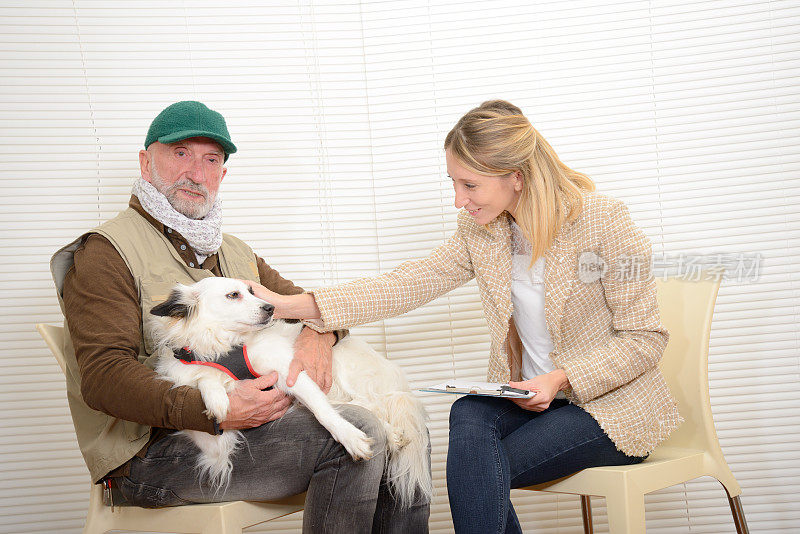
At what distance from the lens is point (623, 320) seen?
66.1 inches

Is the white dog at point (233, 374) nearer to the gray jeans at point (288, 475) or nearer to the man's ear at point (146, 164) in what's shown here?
the gray jeans at point (288, 475)

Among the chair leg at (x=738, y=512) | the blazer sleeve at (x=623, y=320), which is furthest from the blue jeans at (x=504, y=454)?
the chair leg at (x=738, y=512)

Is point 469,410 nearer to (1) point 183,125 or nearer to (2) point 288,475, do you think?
(2) point 288,475

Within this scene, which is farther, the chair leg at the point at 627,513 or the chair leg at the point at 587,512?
the chair leg at the point at 587,512

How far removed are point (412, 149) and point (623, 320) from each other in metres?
1.22

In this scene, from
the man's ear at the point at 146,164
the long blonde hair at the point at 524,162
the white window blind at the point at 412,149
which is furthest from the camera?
the white window blind at the point at 412,149

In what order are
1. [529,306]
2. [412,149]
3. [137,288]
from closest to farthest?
1. [137,288]
2. [529,306]
3. [412,149]

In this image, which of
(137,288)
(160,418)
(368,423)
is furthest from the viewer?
(137,288)

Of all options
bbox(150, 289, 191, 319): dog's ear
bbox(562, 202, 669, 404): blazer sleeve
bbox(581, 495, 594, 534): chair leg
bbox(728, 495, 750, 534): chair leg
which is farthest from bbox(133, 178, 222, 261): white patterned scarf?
bbox(728, 495, 750, 534): chair leg

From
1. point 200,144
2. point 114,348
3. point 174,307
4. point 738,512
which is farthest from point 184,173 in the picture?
point 738,512

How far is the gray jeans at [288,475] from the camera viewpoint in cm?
153

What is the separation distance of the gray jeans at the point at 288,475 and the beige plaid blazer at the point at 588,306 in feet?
1.21

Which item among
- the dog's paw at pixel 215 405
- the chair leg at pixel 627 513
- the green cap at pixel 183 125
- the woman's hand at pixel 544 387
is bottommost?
the chair leg at pixel 627 513

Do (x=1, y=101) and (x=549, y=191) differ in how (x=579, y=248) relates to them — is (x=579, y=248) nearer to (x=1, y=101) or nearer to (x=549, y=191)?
(x=549, y=191)
